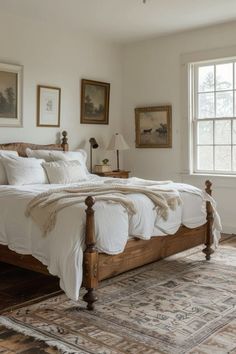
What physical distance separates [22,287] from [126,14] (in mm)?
3525

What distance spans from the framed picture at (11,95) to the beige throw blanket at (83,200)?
1.93 metres

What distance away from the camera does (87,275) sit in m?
3.17

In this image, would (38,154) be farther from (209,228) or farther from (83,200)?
(209,228)

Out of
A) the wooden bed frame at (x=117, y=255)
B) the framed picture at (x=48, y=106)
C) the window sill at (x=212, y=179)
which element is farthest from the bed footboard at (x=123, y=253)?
the framed picture at (x=48, y=106)

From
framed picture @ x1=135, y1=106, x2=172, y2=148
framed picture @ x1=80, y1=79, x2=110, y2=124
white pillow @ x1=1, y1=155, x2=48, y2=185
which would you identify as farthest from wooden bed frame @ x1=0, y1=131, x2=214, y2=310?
framed picture @ x1=135, y1=106, x2=172, y2=148

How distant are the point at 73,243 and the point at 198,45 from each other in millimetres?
4047

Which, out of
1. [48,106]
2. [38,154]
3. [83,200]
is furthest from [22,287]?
[48,106]

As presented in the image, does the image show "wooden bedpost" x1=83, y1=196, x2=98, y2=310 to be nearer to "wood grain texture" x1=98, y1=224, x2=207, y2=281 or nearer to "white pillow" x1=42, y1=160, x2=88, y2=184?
Result: "wood grain texture" x1=98, y1=224, x2=207, y2=281

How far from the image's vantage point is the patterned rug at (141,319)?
2.66m

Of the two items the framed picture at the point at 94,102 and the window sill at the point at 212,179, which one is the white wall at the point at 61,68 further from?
the window sill at the point at 212,179

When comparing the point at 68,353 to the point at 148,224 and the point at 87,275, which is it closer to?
the point at 87,275

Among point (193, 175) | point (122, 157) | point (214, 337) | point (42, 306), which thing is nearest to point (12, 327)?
point (42, 306)

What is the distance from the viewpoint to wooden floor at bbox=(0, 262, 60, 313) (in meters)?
3.47

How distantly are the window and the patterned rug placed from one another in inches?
91.9
